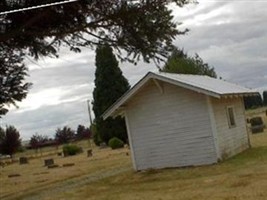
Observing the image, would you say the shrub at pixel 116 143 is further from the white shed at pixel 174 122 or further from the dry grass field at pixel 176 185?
the white shed at pixel 174 122

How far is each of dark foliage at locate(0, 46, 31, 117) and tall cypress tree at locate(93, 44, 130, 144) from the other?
30.7 m

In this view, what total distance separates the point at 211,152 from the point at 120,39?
7.57 metres

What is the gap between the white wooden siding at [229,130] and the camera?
70.8 feet

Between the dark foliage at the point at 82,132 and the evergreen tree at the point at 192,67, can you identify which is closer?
the evergreen tree at the point at 192,67

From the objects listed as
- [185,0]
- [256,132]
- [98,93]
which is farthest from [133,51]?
[98,93]

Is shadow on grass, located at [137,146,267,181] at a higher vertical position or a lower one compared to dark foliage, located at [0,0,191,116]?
lower

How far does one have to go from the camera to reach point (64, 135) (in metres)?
68.6

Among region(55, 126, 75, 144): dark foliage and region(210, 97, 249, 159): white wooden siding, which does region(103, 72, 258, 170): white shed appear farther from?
region(55, 126, 75, 144): dark foliage

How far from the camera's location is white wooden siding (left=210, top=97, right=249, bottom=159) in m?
21.6

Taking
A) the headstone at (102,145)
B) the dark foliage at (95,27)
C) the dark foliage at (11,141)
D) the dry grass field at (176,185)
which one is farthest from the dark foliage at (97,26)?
the dark foliage at (11,141)

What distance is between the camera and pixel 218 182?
589 inches

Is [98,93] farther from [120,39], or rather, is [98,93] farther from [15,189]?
[120,39]

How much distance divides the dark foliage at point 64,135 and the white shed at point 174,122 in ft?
150

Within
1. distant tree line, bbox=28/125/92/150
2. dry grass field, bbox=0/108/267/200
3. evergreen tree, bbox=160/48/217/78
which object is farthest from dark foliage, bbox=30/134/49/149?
dry grass field, bbox=0/108/267/200
